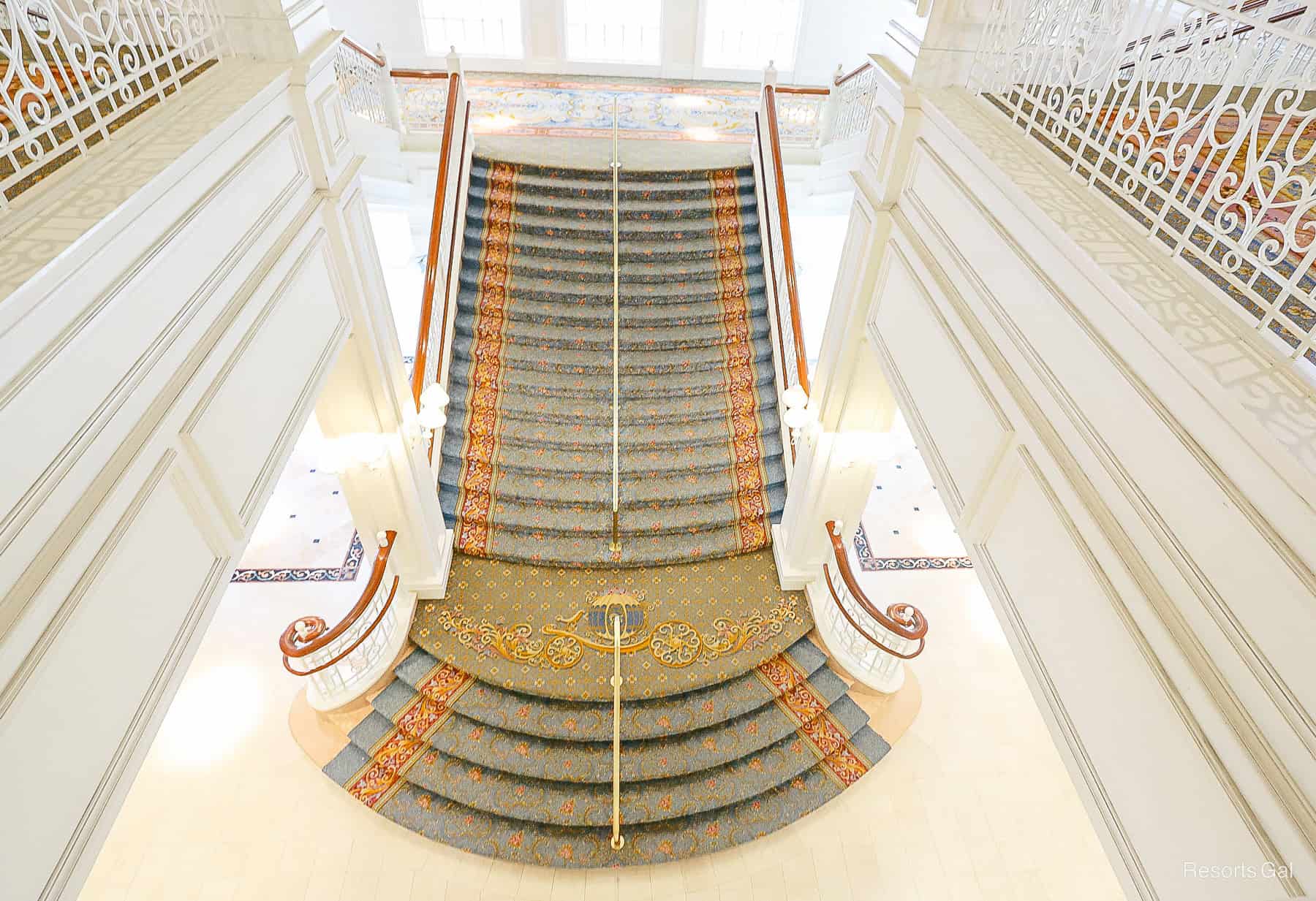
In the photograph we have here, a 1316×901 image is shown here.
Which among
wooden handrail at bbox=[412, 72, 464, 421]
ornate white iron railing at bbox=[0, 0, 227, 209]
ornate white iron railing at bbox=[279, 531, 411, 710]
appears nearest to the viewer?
ornate white iron railing at bbox=[0, 0, 227, 209]

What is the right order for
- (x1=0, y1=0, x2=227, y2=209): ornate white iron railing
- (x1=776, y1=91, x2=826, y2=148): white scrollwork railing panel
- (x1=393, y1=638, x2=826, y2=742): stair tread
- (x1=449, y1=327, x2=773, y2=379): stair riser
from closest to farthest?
1. (x1=0, y1=0, x2=227, y2=209): ornate white iron railing
2. (x1=393, y1=638, x2=826, y2=742): stair tread
3. (x1=449, y1=327, x2=773, y2=379): stair riser
4. (x1=776, y1=91, x2=826, y2=148): white scrollwork railing panel

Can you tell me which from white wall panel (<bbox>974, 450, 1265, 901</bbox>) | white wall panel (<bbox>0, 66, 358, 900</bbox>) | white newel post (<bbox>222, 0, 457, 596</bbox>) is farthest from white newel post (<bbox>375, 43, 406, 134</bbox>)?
white wall panel (<bbox>974, 450, 1265, 901</bbox>)

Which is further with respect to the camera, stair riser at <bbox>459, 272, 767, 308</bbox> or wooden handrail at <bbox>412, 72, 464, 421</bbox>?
stair riser at <bbox>459, 272, 767, 308</bbox>

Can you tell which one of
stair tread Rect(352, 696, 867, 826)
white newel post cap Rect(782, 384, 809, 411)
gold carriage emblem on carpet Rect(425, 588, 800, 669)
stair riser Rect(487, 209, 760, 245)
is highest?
stair riser Rect(487, 209, 760, 245)

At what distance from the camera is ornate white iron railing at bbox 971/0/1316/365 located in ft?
5.16

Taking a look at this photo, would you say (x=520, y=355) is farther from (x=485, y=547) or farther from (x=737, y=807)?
(x=737, y=807)

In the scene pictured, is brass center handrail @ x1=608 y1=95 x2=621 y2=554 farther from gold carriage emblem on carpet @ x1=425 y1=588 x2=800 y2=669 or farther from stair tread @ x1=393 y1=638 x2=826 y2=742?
stair tread @ x1=393 y1=638 x2=826 y2=742

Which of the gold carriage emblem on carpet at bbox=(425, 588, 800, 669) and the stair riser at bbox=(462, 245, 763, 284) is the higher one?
the stair riser at bbox=(462, 245, 763, 284)

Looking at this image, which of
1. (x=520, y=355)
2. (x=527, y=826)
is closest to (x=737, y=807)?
(x=527, y=826)

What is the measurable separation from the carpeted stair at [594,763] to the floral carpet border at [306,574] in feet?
5.25

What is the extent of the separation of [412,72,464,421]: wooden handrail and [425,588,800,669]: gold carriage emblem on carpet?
4.98ft

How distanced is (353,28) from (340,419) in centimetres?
711

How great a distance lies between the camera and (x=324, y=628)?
4930 mm

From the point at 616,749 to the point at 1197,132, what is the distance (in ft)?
13.1
